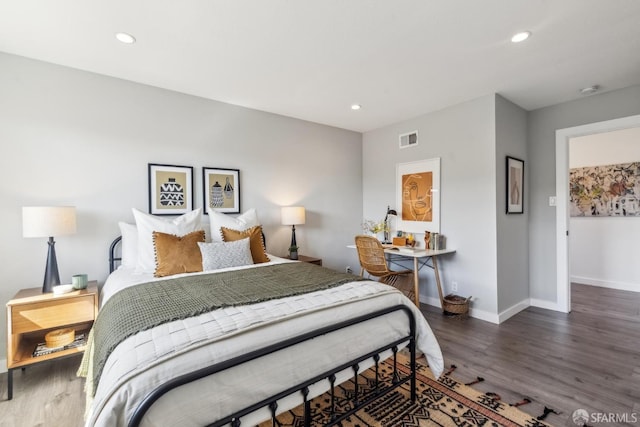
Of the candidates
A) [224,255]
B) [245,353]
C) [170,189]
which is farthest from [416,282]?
[170,189]

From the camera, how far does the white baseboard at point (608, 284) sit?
4301 millimetres

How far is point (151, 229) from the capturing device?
258cm

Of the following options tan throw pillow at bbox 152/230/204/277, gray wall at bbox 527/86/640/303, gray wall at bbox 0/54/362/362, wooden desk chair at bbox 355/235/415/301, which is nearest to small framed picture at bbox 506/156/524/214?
gray wall at bbox 527/86/640/303

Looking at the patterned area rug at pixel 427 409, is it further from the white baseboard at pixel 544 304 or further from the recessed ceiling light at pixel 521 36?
the recessed ceiling light at pixel 521 36

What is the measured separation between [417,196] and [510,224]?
3.64 ft

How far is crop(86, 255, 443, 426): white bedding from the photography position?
1.03 meters

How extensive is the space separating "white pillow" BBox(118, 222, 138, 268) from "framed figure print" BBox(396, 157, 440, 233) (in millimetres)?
3182

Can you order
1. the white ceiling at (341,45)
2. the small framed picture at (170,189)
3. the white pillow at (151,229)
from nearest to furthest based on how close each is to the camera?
the white ceiling at (341,45) → the white pillow at (151,229) → the small framed picture at (170,189)

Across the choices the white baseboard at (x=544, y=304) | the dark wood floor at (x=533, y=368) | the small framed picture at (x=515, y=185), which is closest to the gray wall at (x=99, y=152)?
the dark wood floor at (x=533, y=368)

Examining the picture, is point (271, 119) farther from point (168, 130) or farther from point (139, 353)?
point (139, 353)

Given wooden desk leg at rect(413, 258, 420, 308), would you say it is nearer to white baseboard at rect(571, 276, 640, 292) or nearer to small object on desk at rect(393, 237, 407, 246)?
small object on desk at rect(393, 237, 407, 246)

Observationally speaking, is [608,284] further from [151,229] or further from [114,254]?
[114,254]

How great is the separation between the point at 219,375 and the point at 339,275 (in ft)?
3.85

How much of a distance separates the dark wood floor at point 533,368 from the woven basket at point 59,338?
28cm
